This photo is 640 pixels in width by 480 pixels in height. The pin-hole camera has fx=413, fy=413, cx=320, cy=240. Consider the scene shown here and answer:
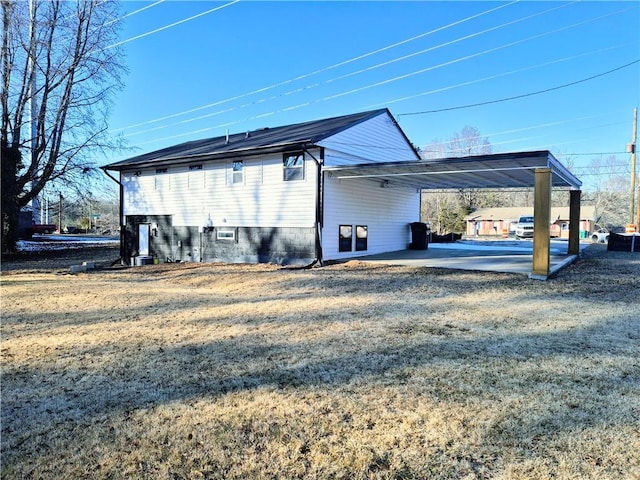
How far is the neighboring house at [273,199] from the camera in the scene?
41.8 ft

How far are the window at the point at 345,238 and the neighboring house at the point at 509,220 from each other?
3422 cm

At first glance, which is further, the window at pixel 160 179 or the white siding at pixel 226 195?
the window at pixel 160 179

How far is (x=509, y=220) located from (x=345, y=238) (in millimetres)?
39071

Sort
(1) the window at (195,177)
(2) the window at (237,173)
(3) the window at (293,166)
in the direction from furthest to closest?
1. (1) the window at (195,177)
2. (2) the window at (237,173)
3. (3) the window at (293,166)

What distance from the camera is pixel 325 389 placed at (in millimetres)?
3371

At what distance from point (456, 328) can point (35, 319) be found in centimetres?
602

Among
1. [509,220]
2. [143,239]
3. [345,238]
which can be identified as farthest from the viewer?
[509,220]

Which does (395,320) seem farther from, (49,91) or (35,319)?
(49,91)

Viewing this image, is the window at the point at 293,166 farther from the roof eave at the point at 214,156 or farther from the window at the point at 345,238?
the window at the point at 345,238

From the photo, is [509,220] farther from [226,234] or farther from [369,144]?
[226,234]

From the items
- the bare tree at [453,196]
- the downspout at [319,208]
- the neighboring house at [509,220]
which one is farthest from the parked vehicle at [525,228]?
the downspout at [319,208]

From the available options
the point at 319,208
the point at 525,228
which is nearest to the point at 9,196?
the point at 319,208

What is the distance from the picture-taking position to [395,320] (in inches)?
225

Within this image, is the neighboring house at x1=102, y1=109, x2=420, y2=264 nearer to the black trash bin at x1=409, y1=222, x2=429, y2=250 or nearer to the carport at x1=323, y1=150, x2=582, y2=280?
the black trash bin at x1=409, y1=222, x2=429, y2=250
